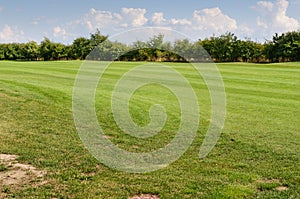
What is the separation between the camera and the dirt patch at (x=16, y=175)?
4667 mm

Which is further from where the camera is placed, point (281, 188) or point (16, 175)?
point (16, 175)

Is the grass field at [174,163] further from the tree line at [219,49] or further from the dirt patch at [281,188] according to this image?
the tree line at [219,49]

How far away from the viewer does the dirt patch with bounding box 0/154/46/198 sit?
4667 millimetres

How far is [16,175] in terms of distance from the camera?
198 inches

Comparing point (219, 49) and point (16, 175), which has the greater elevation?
point (219, 49)

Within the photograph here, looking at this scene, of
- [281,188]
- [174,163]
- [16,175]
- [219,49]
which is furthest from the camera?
[219,49]

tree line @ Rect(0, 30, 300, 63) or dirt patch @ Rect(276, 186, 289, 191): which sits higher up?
tree line @ Rect(0, 30, 300, 63)

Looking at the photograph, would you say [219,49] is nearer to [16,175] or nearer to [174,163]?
[174,163]

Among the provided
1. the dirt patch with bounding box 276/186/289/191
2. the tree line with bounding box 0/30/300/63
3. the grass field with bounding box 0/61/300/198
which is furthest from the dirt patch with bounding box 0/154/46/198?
the tree line with bounding box 0/30/300/63

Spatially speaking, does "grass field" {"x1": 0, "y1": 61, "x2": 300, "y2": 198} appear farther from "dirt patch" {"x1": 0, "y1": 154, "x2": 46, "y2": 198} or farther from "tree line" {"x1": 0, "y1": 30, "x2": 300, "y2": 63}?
"tree line" {"x1": 0, "y1": 30, "x2": 300, "y2": 63}

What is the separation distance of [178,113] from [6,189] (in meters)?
6.11

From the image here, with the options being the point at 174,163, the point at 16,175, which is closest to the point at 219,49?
the point at 174,163

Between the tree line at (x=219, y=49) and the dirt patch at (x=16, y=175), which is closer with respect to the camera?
the dirt patch at (x=16, y=175)

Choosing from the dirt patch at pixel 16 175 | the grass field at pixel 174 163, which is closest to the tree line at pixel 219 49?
the grass field at pixel 174 163
